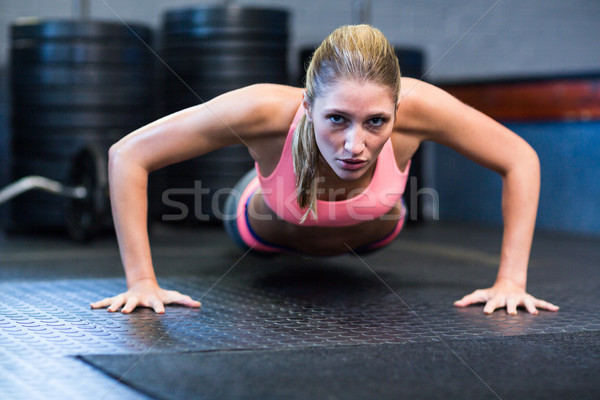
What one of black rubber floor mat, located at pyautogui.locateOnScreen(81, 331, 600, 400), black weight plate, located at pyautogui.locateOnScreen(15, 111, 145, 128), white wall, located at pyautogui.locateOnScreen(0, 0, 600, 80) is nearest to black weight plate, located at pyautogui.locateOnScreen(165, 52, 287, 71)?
black weight plate, located at pyautogui.locateOnScreen(15, 111, 145, 128)

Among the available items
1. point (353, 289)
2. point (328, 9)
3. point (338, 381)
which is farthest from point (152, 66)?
point (338, 381)

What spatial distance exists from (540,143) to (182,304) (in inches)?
105

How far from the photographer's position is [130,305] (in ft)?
5.54

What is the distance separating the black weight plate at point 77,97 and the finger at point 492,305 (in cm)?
230

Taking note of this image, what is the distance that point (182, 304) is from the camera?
5.83ft

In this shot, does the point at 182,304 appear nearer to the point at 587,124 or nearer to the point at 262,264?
the point at 262,264

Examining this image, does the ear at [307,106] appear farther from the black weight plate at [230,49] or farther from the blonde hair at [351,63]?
the black weight plate at [230,49]

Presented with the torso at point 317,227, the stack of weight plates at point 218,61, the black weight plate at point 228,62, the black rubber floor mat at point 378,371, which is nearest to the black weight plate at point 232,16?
the stack of weight plates at point 218,61

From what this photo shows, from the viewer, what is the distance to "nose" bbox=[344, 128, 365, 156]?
1442 mm

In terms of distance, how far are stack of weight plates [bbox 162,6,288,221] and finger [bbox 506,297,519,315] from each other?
220cm

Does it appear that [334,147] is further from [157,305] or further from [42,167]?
[42,167]

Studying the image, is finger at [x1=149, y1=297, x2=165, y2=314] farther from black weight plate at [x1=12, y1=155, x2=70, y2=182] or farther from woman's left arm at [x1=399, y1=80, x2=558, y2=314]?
black weight plate at [x1=12, y1=155, x2=70, y2=182]

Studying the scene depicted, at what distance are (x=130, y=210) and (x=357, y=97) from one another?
0.64m

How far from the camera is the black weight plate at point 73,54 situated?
11.3 feet
